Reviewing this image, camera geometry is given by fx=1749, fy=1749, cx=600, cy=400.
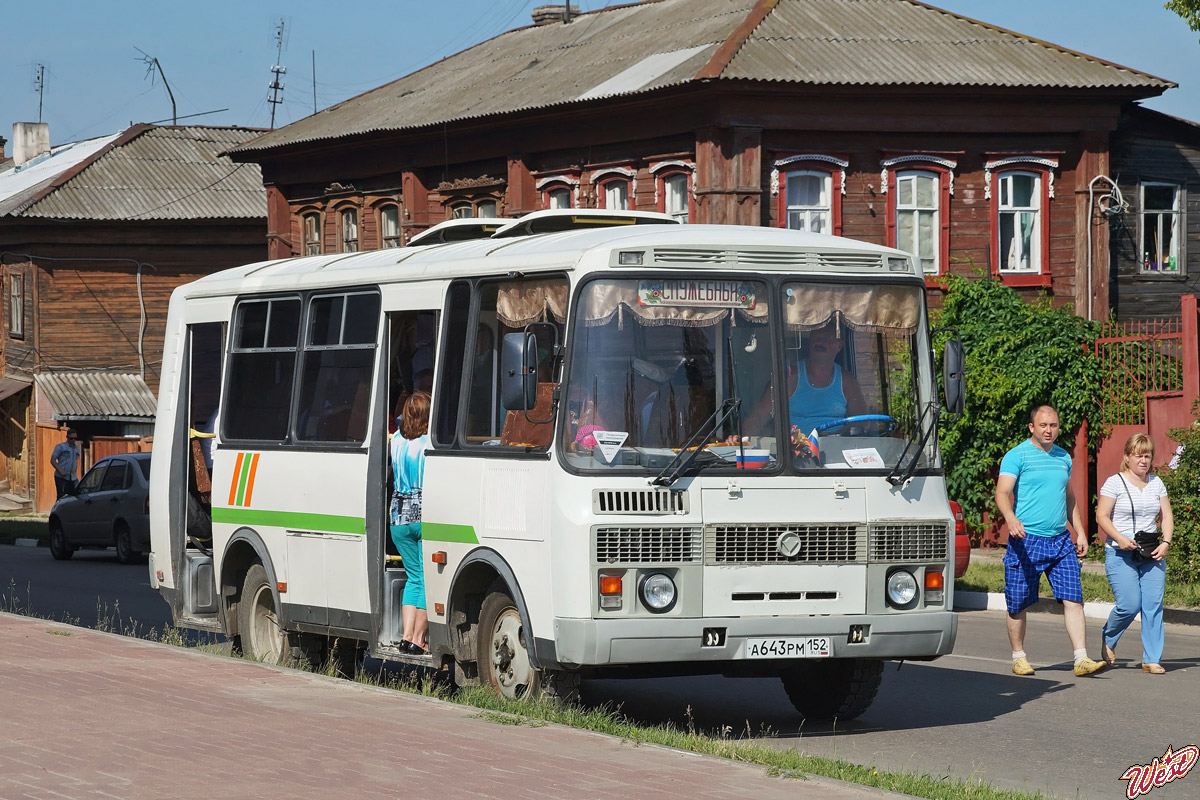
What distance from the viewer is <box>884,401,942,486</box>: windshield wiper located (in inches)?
377

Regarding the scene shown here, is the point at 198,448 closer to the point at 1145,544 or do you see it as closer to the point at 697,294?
the point at 697,294

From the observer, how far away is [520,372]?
9.08 meters

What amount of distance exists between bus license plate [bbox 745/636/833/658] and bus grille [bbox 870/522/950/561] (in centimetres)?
56

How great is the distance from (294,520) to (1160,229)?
23308 millimetres

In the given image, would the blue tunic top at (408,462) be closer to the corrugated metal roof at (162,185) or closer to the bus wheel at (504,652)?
the bus wheel at (504,652)

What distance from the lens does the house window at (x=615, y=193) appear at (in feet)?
99.5

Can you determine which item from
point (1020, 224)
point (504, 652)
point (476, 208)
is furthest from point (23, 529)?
point (504, 652)

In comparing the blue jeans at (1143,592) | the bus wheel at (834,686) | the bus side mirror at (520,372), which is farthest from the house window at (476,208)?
the bus side mirror at (520,372)

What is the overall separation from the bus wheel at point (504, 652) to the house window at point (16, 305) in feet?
130

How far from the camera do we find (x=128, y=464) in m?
26.5

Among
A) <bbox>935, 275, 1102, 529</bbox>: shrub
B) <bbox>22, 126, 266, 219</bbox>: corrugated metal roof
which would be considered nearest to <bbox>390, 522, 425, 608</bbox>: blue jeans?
<bbox>935, 275, 1102, 529</bbox>: shrub

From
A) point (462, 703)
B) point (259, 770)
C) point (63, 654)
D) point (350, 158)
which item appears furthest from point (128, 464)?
point (259, 770)

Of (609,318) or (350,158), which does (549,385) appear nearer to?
(609,318)

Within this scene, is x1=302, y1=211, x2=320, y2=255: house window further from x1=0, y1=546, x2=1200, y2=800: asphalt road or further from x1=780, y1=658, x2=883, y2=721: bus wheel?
x1=780, y1=658, x2=883, y2=721: bus wheel
